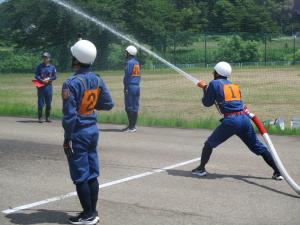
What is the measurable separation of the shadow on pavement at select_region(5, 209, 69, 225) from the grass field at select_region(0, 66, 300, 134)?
25.4ft

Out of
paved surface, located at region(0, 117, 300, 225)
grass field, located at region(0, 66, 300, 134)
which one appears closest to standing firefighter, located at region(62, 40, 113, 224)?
paved surface, located at region(0, 117, 300, 225)

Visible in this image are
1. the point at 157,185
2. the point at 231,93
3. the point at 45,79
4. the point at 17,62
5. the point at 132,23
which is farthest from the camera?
the point at 17,62

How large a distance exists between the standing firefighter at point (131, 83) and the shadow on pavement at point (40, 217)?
6.87 m

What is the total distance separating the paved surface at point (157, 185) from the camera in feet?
21.6

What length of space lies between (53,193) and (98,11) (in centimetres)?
3101

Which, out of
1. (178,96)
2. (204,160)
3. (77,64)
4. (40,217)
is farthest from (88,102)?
(178,96)

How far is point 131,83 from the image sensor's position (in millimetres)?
13445

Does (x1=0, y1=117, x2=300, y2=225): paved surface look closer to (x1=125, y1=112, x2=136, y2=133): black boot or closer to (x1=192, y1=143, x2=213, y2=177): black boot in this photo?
(x1=192, y1=143, x2=213, y2=177): black boot

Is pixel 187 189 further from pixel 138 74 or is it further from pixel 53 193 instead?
pixel 138 74

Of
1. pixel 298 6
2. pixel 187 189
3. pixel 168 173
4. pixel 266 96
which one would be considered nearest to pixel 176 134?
pixel 168 173

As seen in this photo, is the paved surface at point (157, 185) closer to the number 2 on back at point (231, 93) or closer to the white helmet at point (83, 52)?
the number 2 on back at point (231, 93)

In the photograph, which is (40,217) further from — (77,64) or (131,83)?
(131,83)

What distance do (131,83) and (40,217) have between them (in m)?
7.19

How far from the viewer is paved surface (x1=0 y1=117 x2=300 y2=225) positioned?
6598mm
